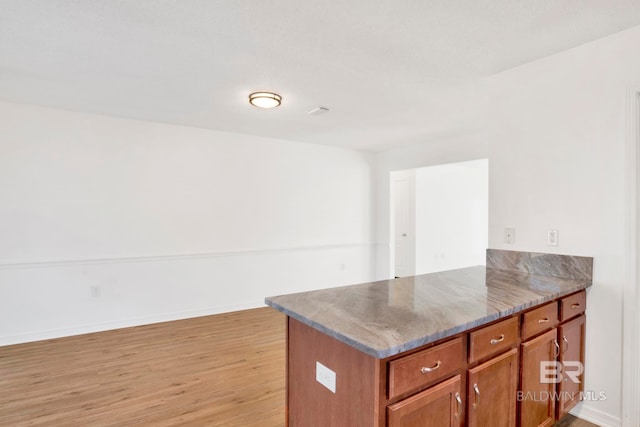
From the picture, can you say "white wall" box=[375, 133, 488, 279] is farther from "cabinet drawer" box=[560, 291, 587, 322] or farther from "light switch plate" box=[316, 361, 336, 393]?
"light switch plate" box=[316, 361, 336, 393]

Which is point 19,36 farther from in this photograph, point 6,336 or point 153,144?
point 6,336

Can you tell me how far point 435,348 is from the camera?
1.27m

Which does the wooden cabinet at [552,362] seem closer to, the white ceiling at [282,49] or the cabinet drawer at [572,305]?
the cabinet drawer at [572,305]

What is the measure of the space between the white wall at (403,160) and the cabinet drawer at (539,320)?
108 inches

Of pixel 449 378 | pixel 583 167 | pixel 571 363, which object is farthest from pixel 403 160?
pixel 449 378

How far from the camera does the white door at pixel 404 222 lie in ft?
20.8

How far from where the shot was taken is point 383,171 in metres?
5.64

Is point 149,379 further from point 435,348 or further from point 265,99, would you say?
point 265,99

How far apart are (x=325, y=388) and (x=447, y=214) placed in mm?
5628

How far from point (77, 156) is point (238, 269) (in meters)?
2.22

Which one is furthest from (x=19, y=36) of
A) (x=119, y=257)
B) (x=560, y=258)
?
(x=560, y=258)

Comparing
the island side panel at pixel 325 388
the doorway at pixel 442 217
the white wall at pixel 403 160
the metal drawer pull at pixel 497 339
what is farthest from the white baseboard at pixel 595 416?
the doorway at pixel 442 217

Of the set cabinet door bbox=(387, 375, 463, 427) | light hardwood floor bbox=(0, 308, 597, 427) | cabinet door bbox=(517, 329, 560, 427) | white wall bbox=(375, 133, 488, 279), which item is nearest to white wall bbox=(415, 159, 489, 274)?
white wall bbox=(375, 133, 488, 279)

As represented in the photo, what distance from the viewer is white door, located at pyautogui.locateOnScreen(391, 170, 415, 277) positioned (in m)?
6.35
